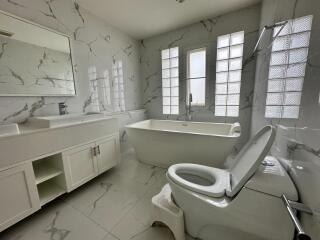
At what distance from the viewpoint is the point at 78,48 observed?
2.10 m

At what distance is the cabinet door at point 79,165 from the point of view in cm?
157

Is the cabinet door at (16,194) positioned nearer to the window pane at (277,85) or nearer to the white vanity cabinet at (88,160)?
the white vanity cabinet at (88,160)

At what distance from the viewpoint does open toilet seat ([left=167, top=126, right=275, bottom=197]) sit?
2.86ft

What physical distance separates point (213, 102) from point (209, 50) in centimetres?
98

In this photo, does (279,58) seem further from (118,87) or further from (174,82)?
(118,87)

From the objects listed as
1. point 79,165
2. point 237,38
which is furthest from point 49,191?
point 237,38

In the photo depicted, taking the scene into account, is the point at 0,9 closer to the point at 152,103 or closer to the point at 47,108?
the point at 47,108

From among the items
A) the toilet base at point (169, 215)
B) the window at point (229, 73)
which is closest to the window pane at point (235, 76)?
the window at point (229, 73)

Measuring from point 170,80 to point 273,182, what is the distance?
2.67 meters

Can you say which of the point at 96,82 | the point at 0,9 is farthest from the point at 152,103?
the point at 0,9

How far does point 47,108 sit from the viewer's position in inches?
70.9

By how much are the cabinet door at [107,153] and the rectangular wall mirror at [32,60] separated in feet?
2.85

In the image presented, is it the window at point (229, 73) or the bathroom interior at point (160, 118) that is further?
the window at point (229, 73)

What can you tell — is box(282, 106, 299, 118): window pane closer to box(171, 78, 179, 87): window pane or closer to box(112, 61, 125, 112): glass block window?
box(171, 78, 179, 87): window pane
